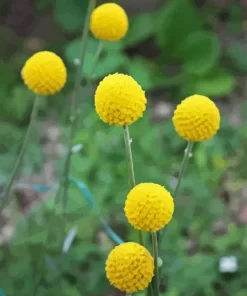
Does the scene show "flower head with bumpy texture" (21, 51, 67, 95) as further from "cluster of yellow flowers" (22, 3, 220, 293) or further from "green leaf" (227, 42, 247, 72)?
"green leaf" (227, 42, 247, 72)

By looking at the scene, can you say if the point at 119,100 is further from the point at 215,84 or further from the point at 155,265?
the point at 215,84

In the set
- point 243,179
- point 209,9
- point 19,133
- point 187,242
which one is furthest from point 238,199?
point 209,9

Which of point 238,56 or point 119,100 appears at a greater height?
point 119,100

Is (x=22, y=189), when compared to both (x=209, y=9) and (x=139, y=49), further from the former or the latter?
(x=209, y=9)

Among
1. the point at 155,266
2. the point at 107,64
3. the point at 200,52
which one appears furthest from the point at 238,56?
the point at 155,266

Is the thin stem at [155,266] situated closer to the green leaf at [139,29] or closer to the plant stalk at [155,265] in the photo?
the plant stalk at [155,265]

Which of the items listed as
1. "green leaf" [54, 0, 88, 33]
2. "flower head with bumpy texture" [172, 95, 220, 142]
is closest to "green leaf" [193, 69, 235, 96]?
"green leaf" [54, 0, 88, 33]
